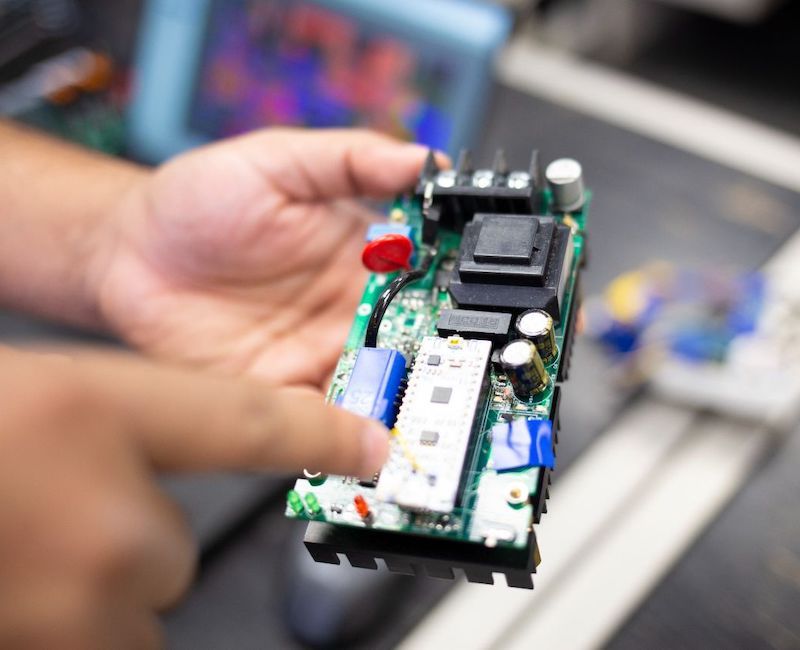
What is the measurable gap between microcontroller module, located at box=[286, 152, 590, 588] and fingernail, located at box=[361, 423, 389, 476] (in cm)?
6

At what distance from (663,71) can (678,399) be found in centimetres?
128

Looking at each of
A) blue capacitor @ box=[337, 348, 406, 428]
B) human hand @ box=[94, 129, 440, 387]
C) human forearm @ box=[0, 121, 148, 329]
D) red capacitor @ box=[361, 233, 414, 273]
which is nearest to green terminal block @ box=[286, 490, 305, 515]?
blue capacitor @ box=[337, 348, 406, 428]

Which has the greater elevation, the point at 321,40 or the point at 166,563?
the point at 321,40

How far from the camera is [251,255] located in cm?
154

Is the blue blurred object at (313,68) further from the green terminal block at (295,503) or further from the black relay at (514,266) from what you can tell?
the green terminal block at (295,503)

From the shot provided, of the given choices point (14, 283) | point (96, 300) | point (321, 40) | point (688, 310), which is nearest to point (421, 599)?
point (688, 310)

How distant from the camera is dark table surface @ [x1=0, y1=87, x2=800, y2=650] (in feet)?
4.31

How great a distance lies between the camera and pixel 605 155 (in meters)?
2.14

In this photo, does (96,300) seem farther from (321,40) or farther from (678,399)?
(678,399)

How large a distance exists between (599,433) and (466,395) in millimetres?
752

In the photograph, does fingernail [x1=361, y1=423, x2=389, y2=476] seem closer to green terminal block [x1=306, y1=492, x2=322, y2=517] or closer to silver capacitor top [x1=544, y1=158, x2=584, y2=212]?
green terminal block [x1=306, y1=492, x2=322, y2=517]

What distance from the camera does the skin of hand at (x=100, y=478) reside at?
22.2 inches

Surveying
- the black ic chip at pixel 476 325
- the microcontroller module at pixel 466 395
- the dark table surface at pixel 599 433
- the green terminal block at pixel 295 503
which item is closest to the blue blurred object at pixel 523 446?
the microcontroller module at pixel 466 395

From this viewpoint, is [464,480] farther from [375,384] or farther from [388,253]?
[388,253]
